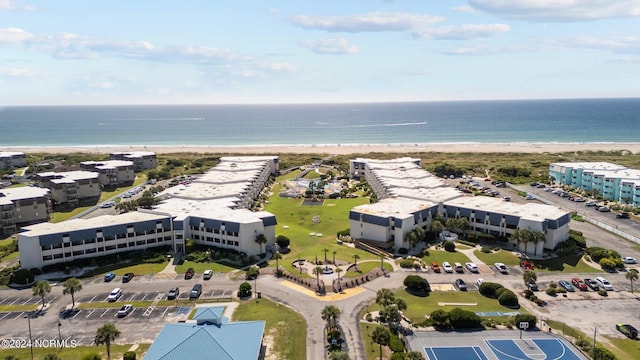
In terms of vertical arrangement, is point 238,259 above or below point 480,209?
below

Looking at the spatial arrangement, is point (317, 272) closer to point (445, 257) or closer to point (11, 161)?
point (445, 257)

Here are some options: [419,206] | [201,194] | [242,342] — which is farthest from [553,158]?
[242,342]

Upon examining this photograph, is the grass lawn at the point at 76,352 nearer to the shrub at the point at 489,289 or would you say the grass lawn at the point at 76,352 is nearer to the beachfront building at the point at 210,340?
the beachfront building at the point at 210,340

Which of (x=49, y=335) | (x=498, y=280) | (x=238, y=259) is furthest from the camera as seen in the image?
(x=238, y=259)

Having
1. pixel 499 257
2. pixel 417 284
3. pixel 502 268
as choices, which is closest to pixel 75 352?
pixel 417 284

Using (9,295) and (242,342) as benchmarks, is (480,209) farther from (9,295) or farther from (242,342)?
(9,295)

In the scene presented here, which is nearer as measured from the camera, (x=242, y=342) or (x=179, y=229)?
(x=242, y=342)

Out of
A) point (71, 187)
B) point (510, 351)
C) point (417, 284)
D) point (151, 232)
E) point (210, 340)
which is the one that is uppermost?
point (71, 187)
